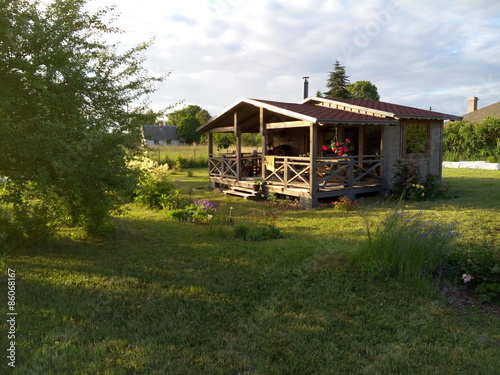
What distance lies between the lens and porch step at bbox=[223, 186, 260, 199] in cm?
1270

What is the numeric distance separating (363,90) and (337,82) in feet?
34.3

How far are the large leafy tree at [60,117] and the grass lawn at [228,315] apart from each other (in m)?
1.09

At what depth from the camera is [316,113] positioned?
11320mm

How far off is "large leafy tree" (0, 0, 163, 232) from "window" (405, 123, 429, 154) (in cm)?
1022

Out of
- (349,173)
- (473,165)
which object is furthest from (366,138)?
(473,165)

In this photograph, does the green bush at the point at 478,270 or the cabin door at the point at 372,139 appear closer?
the green bush at the point at 478,270

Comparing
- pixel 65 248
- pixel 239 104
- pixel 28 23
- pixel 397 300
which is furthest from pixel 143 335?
pixel 239 104

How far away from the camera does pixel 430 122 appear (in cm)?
1364

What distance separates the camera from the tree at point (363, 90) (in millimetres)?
50125

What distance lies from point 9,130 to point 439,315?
211 inches

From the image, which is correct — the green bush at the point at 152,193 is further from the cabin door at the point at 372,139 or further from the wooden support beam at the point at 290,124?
the cabin door at the point at 372,139

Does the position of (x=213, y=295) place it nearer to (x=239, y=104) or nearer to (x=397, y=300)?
(x=397, y=300)

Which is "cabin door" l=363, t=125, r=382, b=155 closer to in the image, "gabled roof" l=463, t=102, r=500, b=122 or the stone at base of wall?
the stone at base of wall

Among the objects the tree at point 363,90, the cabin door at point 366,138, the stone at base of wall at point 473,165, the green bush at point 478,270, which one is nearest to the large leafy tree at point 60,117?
the green bush at point 478,270
